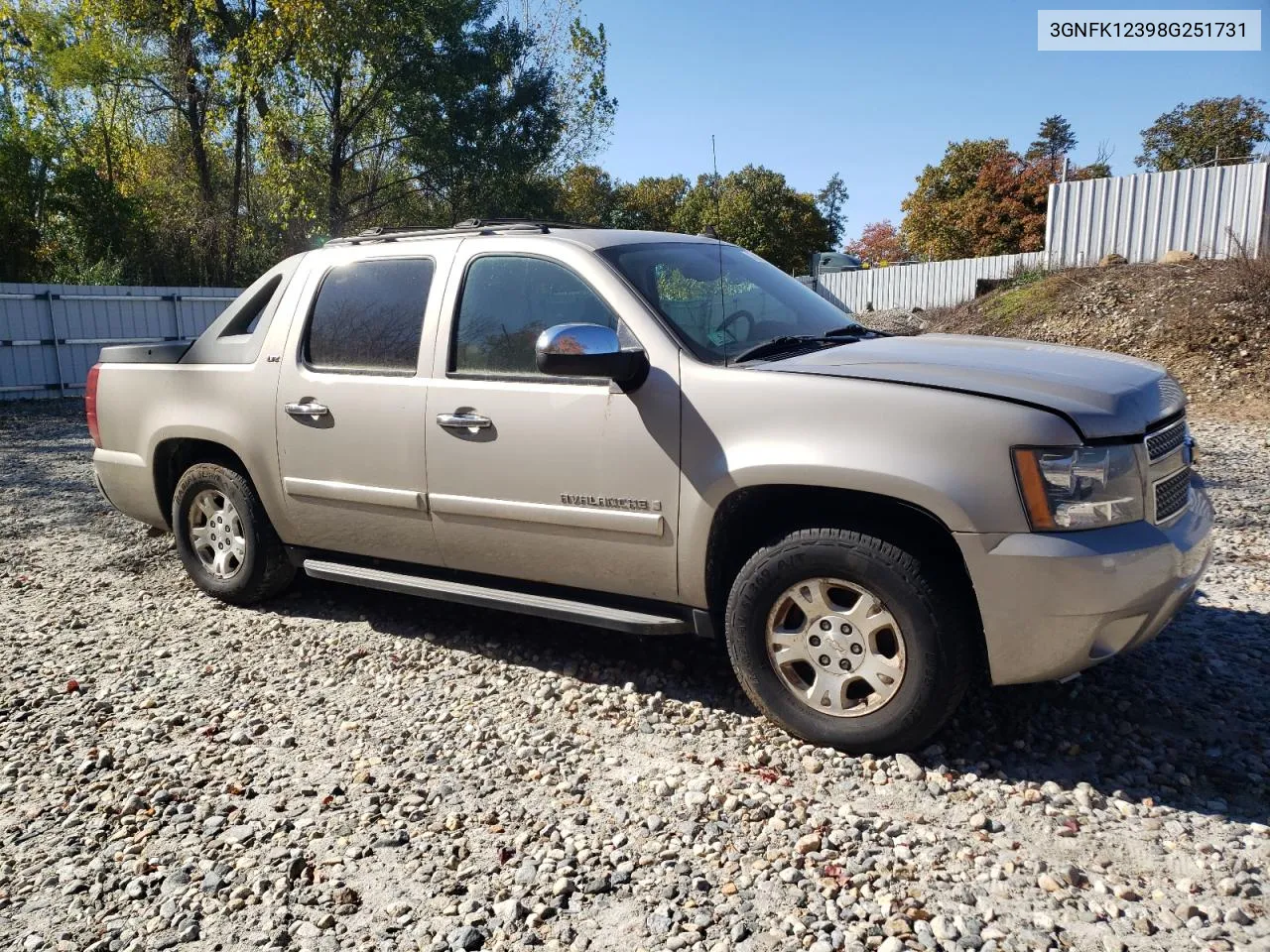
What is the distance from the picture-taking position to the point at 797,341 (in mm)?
3945

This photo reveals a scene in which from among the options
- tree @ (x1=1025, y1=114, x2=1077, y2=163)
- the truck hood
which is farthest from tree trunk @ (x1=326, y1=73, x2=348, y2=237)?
tree @ (x1=1025, y1=114, x2=1077, y2=163)

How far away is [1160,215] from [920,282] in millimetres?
6443

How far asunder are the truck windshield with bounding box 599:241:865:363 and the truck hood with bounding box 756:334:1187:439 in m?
0.29

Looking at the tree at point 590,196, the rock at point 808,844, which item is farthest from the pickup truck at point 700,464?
the tree at point 590,196

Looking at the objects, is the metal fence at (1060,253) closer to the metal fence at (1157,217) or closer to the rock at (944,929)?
the metal fence at (1157,217)

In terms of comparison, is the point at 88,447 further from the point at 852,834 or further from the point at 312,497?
the point at 852,834

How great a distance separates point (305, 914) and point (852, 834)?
5.21ft

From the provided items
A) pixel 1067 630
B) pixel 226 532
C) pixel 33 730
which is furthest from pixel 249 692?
pixel 1067 630

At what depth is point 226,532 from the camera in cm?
513

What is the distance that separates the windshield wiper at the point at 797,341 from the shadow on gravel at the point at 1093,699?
1410 mm

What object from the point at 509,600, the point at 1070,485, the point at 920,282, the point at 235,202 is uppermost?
the point at 235,202

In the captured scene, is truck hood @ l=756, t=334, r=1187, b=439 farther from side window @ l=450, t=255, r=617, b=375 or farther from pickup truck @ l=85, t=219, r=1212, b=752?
side window @ l=450, t=255, r=617, b=375

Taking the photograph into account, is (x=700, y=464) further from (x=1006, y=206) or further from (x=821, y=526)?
(x=1006, y=206)

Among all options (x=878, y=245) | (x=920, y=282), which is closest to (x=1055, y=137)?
(x=878, y=245)
